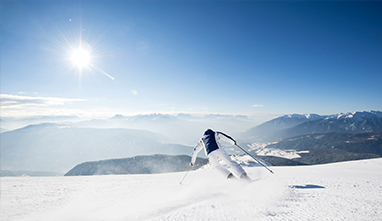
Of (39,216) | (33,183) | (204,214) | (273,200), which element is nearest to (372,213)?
(273,200)

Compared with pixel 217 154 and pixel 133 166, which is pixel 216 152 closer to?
pixel 217 154

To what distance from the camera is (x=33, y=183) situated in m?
10.9

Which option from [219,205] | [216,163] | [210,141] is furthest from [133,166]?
[219,205]

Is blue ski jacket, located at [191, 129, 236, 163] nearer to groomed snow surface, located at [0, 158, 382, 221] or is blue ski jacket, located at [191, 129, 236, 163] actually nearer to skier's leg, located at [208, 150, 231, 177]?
skier's leg, located at [208, 150, 231, 177]

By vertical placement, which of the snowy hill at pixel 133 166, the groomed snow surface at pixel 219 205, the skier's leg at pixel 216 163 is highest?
the skier's leg at pixel 216 163

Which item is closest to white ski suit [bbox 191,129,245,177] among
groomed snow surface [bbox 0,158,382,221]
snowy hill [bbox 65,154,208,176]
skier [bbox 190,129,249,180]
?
skier [bbox 190,129,249,180]

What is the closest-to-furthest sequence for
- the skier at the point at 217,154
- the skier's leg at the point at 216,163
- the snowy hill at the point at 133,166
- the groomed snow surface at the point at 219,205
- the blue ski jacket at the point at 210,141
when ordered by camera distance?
1. the groomed snow surface at the point at 219,205
2. the skier at the point at 217,154
3. the skier's leg at the point at 216,163
4. the blue ski jacket at the point at 210,141
5. the snowy hill at the point at 133,166

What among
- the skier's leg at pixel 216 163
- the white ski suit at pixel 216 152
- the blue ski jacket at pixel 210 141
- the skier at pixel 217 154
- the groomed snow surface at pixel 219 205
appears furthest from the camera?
the blue ski jacket at pixel 210 141

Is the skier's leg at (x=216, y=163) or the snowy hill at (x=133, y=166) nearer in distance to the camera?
the skier's leg at (x=216, y=163)

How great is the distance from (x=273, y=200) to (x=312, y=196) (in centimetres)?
163

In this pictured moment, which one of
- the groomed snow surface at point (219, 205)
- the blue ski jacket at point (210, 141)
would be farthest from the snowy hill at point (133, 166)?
the groomed snow surface at point (219, 205)

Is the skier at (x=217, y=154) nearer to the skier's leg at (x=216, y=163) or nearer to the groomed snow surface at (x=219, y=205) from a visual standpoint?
the skier's leg at (x=216, y=163)

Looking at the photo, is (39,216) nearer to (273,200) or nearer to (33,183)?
(33,183)

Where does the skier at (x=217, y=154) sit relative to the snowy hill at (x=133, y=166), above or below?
above
